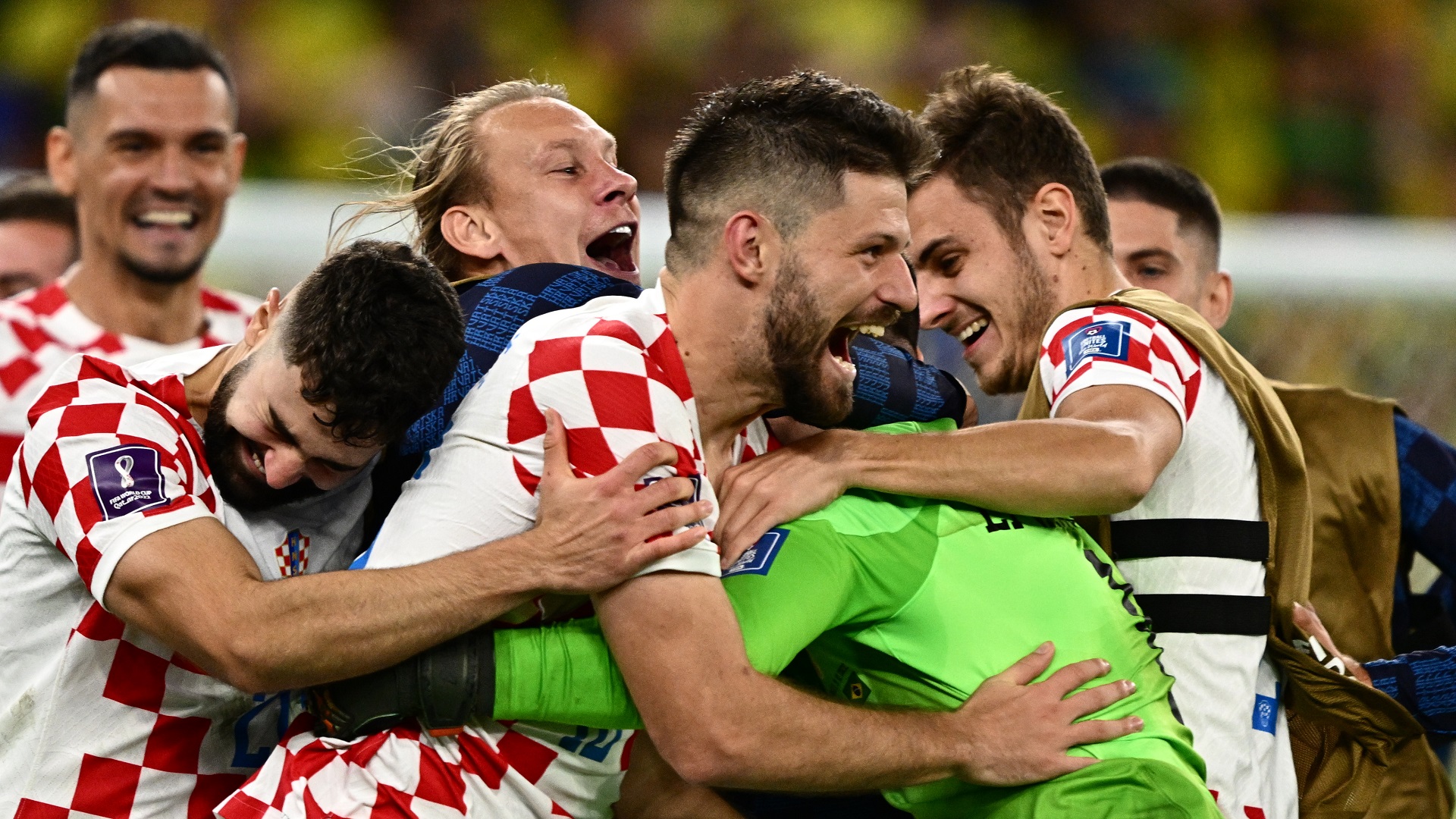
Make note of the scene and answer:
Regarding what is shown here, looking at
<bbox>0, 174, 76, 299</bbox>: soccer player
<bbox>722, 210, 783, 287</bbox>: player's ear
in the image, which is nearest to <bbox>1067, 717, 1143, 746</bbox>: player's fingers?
<bbox>722, 210, 783, 287</bbox>: player's ear

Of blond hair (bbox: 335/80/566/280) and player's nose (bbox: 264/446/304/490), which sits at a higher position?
blond hair (bbox: 335/80/566/280)

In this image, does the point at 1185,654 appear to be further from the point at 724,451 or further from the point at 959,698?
the point at 724,451

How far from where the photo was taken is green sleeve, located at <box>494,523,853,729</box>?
2.33m

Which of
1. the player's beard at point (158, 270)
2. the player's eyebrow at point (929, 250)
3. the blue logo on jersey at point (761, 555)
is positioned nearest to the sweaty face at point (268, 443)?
the blue logo on jersey at point (761, 555)

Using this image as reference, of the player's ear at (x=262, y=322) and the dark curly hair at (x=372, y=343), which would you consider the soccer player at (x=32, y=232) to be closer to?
the player's ear at (x=262, y=322)

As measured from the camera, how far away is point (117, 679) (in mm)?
2629

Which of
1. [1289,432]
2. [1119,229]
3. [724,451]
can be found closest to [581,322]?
[724,451]

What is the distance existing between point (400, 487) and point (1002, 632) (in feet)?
3.80

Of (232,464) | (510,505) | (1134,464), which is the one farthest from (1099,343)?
(232,464)

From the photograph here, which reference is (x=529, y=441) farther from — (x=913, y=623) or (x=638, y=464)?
(x=913, y=623)

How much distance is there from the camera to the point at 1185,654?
2.87 meters

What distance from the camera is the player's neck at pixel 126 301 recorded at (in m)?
5.39

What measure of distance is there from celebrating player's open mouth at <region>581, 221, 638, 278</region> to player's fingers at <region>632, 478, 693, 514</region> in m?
1.36

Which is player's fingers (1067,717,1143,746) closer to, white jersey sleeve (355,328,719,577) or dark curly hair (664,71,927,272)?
white jersey sleeve (355,328,719,577)
